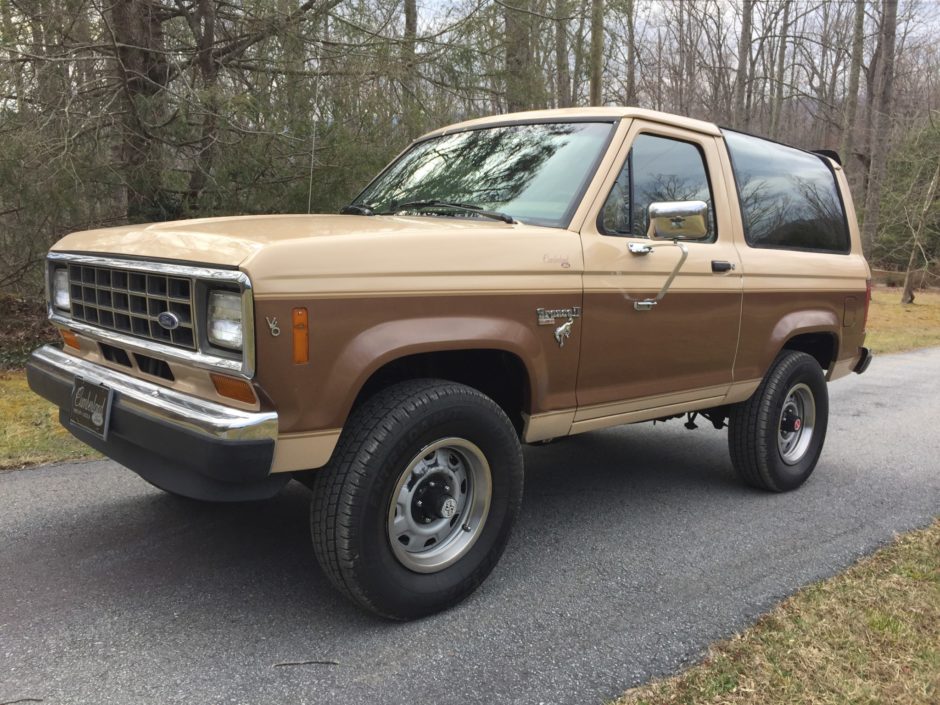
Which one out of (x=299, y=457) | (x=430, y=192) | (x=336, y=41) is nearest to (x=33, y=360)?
(x=299, y=457)

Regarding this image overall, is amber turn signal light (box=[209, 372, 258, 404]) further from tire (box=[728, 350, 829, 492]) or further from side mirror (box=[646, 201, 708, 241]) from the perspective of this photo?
tire (box=[728, 350, 829, 492])

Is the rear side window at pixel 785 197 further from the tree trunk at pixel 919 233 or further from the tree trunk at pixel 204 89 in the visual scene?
the tree trunk at pixel 919 233

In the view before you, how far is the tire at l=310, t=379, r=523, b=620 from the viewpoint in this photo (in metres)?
2.68

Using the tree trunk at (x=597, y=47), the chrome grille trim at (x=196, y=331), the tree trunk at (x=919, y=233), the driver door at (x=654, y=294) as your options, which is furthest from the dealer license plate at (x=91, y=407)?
the tree trunk at (x=919, y=233)

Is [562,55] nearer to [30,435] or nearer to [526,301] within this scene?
[30,435]

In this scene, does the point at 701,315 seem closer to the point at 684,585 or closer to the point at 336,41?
the point at 684,585

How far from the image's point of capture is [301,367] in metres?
2.50

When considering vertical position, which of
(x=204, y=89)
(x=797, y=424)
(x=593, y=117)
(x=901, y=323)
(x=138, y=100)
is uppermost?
(x=204, y=89)

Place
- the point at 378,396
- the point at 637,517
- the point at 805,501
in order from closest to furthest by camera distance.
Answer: the point at 378,396 < the point at 637,517 < the point at 805,501

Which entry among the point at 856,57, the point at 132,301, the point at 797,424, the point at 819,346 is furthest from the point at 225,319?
the point at 856,57

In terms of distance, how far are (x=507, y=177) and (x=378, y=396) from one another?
1453mm

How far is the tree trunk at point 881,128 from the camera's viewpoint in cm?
2312

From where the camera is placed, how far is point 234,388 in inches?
98.7

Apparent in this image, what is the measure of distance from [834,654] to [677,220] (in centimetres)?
193
